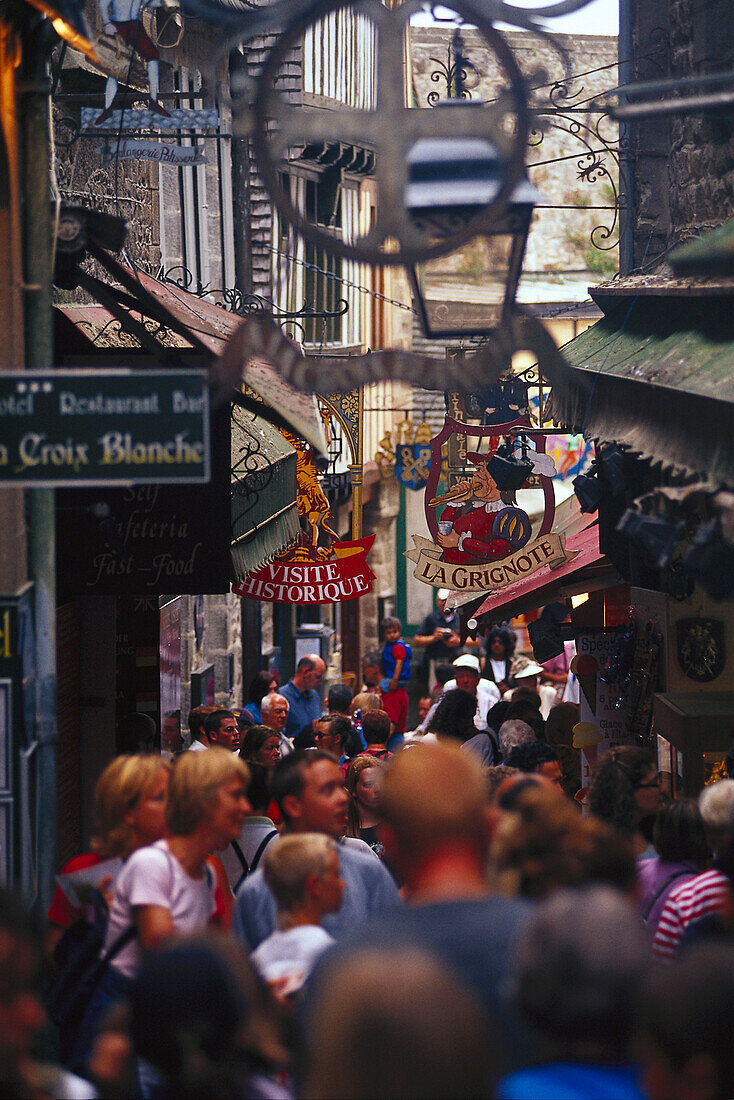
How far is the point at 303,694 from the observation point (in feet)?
43.7

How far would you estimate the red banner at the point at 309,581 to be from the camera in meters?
10.8

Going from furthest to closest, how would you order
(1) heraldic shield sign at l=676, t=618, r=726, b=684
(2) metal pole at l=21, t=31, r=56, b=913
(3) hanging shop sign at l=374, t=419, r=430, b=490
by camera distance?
1. (3) hanging shop sign at l=374, t=419, r=430, b=490
2. (1) heraldic shield sign at l=676, t=618, r=726, b=684
3. (2) metal pole at l=21, t=31, r=56, b=913

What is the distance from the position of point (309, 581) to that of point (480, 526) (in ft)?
4.67

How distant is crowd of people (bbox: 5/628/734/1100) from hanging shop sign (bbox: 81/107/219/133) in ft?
13.7

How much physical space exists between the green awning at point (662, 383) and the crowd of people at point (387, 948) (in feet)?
5.31

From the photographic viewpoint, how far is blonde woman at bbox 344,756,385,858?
7.32m

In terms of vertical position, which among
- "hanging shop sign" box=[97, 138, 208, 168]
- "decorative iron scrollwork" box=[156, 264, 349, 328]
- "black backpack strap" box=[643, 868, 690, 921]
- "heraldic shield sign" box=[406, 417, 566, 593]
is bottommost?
"black backpack strap" box=[643, 868, 690, 921]

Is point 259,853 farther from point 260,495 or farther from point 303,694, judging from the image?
point 303,694

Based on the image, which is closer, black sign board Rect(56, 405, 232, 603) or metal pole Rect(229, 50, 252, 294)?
black sign board Rect(56, 405, 232, 603)

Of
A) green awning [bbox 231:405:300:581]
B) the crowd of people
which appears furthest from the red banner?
the crowd of people

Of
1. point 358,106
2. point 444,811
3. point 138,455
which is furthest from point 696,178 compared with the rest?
point 358,106

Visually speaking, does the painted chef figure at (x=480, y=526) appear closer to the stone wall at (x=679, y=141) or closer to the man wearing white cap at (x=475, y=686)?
the man wearing white cap at (x=475, y=686)

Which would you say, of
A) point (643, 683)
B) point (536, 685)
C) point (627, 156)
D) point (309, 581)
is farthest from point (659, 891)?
point (536, 685)

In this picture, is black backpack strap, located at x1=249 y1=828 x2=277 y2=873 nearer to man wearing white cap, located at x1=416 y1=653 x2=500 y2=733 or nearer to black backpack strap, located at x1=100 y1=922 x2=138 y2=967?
black backpack strap, located at x1=100 y1=922 x2=138 y2=967
